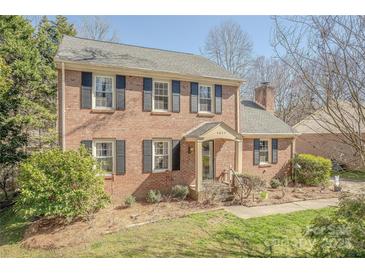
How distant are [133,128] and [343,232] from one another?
8767 mm

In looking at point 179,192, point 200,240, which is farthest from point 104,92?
point 200,240

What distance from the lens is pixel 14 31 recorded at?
45.7ft

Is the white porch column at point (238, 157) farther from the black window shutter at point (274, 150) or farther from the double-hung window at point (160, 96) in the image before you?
the double-hung window at point (160, 96)

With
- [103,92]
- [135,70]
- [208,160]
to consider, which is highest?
[135,70]

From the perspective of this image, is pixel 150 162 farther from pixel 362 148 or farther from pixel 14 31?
pixel 14 31

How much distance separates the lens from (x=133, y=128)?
11.0 metres

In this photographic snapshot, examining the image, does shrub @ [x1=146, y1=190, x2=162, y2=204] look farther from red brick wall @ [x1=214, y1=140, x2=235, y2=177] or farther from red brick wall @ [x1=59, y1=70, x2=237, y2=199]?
red brick wall @ [x1=214, y1=140, x2=235, y2=177]

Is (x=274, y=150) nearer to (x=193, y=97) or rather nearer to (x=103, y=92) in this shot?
(x=193, y=97)

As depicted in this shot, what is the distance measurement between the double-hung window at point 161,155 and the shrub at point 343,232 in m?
7.69

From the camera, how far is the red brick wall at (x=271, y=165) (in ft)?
45.3

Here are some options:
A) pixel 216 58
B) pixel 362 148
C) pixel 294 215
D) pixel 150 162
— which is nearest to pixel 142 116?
pixel 150 162

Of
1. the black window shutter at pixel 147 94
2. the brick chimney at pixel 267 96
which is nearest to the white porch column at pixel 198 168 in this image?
the black window shutter at pixel 147 94

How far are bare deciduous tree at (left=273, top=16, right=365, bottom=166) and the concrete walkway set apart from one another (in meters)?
5.64
